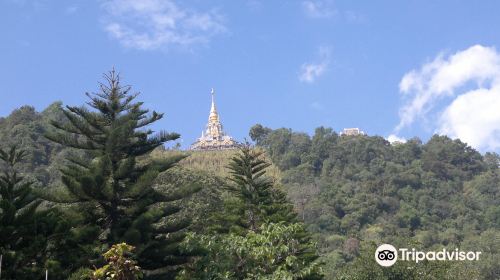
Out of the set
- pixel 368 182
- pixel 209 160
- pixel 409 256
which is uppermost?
pixel 209 160

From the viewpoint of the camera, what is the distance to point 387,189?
72.6 meters

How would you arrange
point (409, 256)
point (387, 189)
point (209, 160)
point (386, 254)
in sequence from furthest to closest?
point (387, 189) → point (209, 160) → point (409, 256) → point (386, 254)

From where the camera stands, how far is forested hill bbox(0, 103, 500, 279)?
55094 millimetres

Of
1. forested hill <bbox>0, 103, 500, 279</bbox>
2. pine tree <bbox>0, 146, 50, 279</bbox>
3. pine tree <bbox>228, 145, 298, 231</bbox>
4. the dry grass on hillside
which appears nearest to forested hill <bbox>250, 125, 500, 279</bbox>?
forested hill <bbox>0, 103, 500, 279</bbox>

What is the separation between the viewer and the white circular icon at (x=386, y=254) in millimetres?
22625

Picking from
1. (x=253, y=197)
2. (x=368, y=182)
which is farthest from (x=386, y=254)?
(x=368, y=182)

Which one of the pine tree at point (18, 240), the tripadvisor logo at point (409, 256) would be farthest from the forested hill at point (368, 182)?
the pine tree at point (18, 240)

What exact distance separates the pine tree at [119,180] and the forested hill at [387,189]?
2879 cm

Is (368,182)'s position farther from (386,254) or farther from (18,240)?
(18,240)

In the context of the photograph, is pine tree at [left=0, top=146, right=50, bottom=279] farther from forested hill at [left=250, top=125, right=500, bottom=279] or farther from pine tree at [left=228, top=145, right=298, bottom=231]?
forested hill at [left=250, top=125, right=500, bottom=279]

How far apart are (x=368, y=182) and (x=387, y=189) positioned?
207 cm

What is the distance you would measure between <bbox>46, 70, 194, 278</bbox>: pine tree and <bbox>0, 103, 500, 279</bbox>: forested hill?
80.0 feet

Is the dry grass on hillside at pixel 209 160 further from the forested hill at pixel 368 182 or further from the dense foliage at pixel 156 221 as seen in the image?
the dense foliage at pixel 156 221

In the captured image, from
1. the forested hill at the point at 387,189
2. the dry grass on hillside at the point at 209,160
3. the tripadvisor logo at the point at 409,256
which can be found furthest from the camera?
the dry grass on hillside at the point at 209,160
